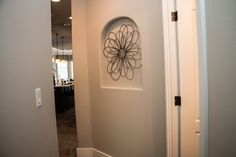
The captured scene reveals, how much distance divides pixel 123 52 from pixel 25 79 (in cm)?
152

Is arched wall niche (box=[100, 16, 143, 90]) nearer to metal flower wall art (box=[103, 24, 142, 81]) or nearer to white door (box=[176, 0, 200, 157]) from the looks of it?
metal flower wall art (box=[103, 24, 142, 81])

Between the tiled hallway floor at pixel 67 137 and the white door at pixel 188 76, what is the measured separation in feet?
6.93

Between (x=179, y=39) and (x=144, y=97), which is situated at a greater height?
(x=179, y=39)

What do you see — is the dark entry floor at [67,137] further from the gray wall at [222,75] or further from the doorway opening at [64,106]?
the gray wall at [222,75]

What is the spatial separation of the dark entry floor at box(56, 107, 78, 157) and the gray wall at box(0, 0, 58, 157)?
1999 mm

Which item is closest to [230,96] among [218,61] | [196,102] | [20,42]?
[218,61]

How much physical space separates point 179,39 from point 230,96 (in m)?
0.96

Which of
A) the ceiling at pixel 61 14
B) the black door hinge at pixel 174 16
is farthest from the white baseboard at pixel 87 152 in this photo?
the ceiling at pixel 61 14

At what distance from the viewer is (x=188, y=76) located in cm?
185

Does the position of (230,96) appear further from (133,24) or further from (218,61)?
(133,24)

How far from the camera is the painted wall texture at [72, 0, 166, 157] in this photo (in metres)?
2.12

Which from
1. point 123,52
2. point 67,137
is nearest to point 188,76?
point 123,52

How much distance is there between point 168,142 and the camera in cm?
194

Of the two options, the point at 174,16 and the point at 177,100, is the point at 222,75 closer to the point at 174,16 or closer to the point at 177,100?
the point at 177,100
